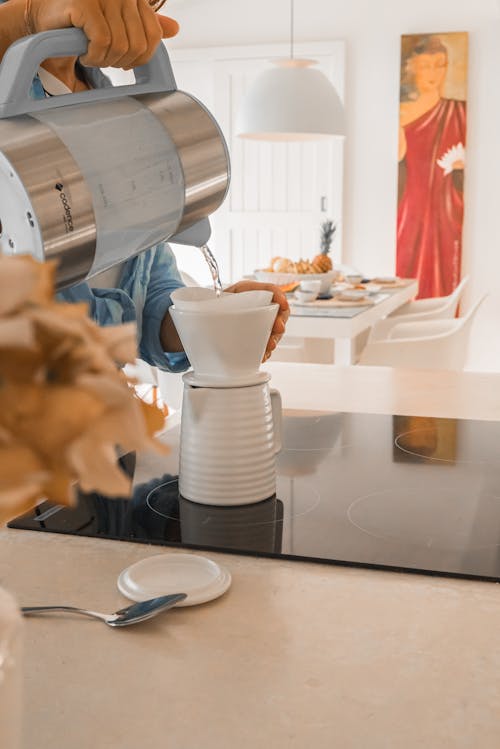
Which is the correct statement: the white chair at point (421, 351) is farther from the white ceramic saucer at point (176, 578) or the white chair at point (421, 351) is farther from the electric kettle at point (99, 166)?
the white ceramic saucer at point (176, 578)

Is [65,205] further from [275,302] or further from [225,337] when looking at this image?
[275,302]

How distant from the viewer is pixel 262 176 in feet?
19.4

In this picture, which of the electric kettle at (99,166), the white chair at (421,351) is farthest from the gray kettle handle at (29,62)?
the white chair at (421,351)

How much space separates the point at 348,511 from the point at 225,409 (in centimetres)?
16

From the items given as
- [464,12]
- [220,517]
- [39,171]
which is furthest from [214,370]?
[464,12]

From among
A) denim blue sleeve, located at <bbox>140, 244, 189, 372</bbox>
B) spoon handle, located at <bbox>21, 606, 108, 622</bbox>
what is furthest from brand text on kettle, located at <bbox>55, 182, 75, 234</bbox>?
denim blue sleeve, located at <bbox>140, 244, 189, 372</bbox>

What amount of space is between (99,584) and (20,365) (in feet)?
1.66

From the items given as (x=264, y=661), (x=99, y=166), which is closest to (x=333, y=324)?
(x=99, y=166)

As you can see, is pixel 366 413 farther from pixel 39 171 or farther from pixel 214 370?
pixel 39 171

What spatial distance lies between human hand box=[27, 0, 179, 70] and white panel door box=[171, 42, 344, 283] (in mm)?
4996

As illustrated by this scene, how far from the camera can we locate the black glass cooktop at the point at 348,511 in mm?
810

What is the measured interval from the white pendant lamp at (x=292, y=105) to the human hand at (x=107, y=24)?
A: 2.89 metres

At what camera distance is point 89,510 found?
0.94 m

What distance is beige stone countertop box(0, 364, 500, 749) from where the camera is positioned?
54 cm
